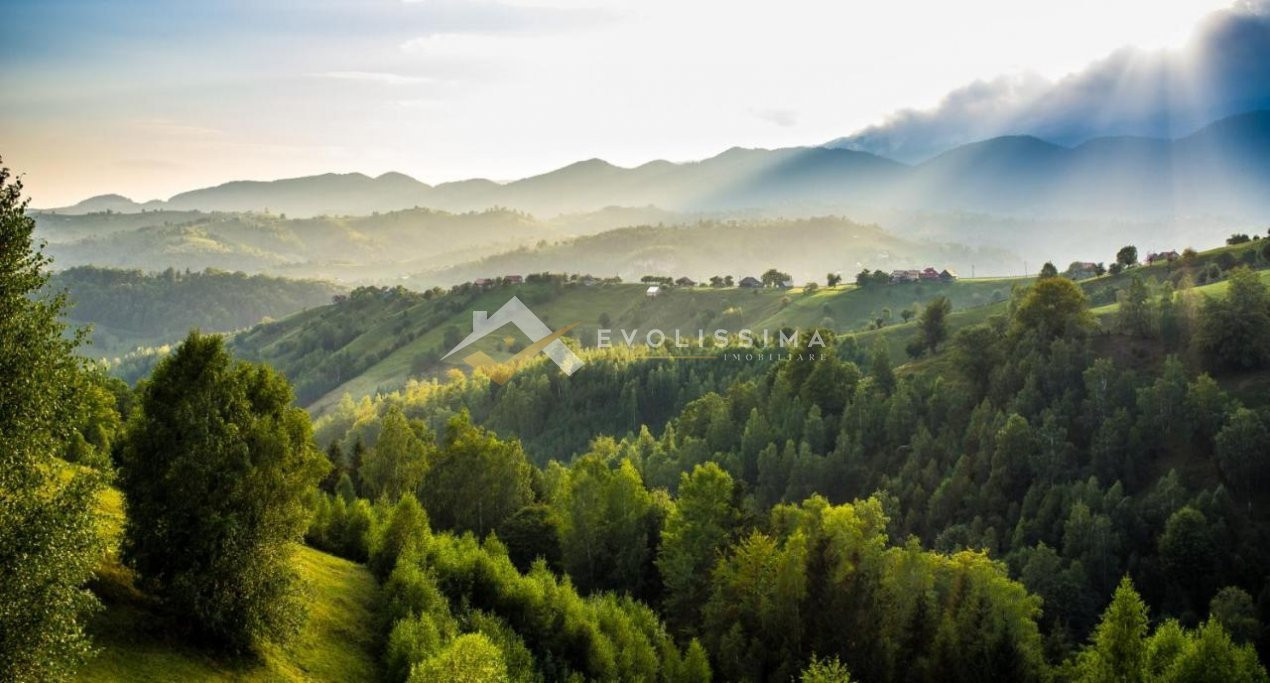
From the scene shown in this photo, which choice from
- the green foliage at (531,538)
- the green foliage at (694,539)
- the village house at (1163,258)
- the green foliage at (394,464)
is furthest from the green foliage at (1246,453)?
the village house at (1163,258)

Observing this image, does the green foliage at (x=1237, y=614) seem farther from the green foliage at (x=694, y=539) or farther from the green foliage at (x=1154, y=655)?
the green foliage at (x=694, y=539)

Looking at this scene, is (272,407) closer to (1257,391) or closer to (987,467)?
(987,467)

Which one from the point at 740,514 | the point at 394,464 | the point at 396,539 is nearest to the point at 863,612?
the point at 740,514

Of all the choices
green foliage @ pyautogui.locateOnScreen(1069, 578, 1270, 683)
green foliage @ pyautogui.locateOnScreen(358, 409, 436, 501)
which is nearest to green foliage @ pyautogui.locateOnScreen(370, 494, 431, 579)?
green foliage @ pyautogui.locateOnScreen(358, 409, 436, 501)

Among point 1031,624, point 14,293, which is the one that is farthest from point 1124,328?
point 14,293

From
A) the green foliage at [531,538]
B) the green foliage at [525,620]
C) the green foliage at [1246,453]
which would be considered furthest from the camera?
the green foliage at [1246,453]

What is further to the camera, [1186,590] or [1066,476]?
[1066,476]
